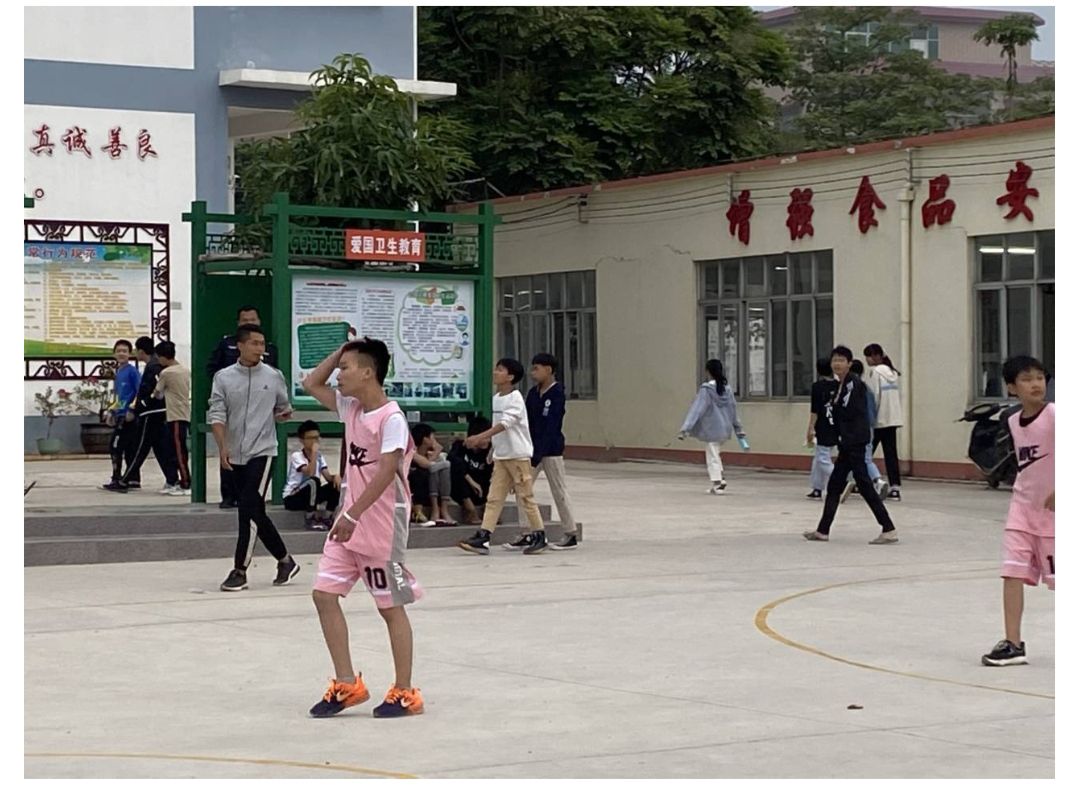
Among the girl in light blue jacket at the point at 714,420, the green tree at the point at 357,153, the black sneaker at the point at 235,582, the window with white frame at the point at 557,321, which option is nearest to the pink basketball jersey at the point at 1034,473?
the black sneaker at the point at 235,582

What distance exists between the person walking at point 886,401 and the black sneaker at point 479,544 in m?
7.02

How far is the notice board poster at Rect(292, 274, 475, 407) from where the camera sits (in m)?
16.1

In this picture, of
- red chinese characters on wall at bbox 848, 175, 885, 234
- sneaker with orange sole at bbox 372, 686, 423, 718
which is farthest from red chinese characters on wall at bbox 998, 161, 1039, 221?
sneaker with orange sole at bbox 372, 686, 423, 718

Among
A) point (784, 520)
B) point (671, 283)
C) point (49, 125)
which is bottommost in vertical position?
point (784, 520)

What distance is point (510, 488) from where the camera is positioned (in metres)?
15.3

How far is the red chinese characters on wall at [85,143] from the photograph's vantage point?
2503cm

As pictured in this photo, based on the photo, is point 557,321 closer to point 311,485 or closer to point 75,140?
point 75,140

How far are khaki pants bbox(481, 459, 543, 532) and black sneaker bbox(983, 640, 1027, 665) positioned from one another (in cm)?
595

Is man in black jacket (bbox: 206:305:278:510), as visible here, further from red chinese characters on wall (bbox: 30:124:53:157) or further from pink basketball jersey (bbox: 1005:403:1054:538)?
red chinese characters on wall (bbox: 30:124:53:157)

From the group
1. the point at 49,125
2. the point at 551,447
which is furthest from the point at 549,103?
the point at 551,447

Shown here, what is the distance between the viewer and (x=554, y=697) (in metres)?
8.71

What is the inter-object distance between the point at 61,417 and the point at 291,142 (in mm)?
8798

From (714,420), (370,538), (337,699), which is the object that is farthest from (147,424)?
(337,699)

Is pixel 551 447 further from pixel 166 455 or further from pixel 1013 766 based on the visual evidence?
pixel 1013 766
